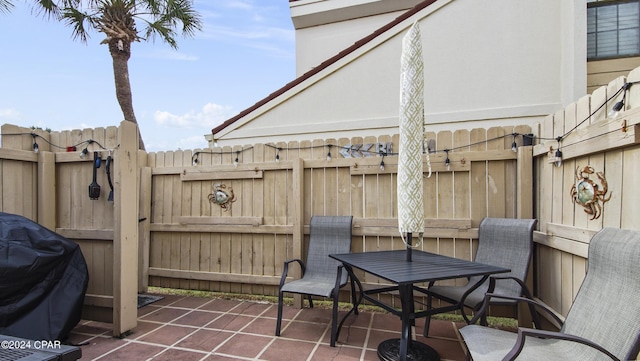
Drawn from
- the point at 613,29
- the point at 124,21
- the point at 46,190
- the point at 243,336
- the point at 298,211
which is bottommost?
the point at 243,336

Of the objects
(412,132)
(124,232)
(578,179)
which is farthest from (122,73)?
(578,179)

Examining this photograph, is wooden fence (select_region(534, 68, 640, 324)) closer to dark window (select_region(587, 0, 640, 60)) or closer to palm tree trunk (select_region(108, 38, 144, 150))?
dark window (select_region(587, 0, 640, 60))

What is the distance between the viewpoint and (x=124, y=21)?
275 inches

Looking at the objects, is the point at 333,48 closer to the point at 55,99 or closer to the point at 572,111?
the point at 572,111

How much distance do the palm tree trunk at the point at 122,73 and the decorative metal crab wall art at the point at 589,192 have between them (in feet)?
26.6

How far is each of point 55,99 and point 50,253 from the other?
23.7ft

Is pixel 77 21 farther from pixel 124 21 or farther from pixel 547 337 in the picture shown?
pixel 547 337

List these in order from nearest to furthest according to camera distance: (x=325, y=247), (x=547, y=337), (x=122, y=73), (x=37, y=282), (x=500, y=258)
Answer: (x=547, y=337)
(x=37, y=282)
(x=500, y=258)
(x=325, y=247)
(x=122, y=73)

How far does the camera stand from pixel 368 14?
6770 millimetres

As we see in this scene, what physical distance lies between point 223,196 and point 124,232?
→ 1.28 metres

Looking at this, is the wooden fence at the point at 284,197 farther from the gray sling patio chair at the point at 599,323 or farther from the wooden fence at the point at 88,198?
the gray sling patio chair at the point at 599,323

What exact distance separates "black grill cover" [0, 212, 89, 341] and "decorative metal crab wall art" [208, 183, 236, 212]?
61.4 inches

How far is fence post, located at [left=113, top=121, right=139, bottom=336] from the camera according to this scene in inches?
114

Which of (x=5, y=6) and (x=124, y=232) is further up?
(x=5, y=6)
